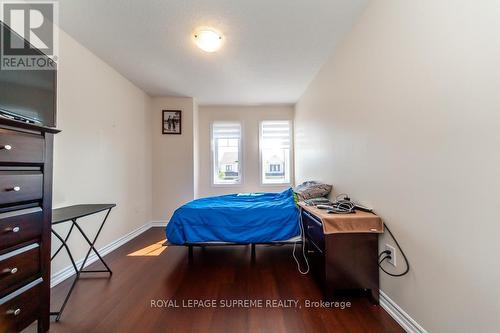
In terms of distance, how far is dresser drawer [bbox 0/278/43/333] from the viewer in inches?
42.8

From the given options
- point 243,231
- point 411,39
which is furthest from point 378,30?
point 243,231

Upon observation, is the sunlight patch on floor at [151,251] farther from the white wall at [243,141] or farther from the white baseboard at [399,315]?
the white baseboard at [399,315]

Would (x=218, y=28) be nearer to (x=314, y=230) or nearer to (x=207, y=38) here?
(x=207, y=38)

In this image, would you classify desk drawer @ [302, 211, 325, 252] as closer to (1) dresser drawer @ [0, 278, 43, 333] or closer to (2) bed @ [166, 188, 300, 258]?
(2) bed @ [166, 188, 300, 258]

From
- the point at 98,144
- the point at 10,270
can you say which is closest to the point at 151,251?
the point at 98,144

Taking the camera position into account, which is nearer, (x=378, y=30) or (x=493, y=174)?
(x=493, y=174)

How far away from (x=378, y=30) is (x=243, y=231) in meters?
2.26

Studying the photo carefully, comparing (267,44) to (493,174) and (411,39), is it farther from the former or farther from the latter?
(493,174)

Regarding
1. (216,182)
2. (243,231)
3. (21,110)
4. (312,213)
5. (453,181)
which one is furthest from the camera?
(216,182)

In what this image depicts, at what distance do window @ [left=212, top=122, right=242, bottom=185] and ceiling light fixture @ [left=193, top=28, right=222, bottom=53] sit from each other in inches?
100

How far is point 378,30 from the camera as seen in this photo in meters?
1.67

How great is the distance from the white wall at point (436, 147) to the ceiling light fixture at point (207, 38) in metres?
1.42

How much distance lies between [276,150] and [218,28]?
10.2 feet

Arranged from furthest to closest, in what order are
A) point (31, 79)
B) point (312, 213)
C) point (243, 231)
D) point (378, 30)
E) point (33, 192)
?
point (243, 231) < point (312, 213) < point (378, 30) < point (31, 79) < point (33, 192)
